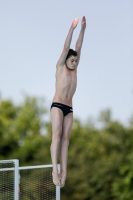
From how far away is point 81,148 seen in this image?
21922 millimetres

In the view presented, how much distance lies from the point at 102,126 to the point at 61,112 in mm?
16406

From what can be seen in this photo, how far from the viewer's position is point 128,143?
2011cm

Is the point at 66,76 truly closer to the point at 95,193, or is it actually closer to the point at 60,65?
the point at 60,65

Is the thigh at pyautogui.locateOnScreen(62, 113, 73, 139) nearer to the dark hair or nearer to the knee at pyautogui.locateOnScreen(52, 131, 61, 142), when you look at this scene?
the knee at pyautogui.locateOnScreen(52, 131, 61, 142)

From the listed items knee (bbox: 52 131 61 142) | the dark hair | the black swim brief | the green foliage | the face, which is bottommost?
knee (bbox: 52 131 61 142)

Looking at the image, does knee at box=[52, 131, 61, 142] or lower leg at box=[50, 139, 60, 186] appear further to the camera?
knee at box=[52, 131, 61, 142]

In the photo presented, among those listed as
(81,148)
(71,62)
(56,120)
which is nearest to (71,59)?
(71,62)

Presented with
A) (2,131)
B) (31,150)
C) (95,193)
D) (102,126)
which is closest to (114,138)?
(102,126)

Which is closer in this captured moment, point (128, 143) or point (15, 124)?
point (128, 143)

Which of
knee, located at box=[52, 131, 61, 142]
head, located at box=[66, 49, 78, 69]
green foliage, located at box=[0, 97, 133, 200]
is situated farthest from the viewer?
green foliage, located at box=[0, 97, 133, 200]

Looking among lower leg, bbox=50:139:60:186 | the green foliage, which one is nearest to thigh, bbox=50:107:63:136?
lower leg, bbox=50:139:60:186

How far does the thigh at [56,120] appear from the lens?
568 centimetres

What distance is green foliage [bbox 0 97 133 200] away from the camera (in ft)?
65.9

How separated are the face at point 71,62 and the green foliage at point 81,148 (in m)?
11.5
